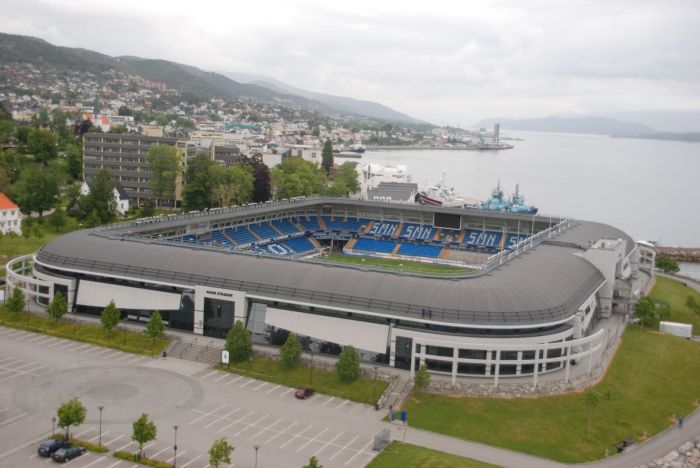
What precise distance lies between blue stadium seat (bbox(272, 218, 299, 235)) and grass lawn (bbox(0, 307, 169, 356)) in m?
43.1

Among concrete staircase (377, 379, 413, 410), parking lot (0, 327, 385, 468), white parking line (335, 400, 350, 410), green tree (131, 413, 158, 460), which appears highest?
green tree (131, 413, 158, 460)

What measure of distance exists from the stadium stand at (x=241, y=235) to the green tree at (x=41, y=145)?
62.9 m

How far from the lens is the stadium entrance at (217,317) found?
169ft

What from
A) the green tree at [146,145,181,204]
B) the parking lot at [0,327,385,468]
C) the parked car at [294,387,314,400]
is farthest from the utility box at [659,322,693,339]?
the green tree at [146,145,181,204]

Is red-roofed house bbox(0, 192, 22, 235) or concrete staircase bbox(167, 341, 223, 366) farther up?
red-roofed house bbox(0, 192, 22, 235)

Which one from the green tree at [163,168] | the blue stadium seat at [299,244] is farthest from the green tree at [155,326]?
the green tree at [163,168]

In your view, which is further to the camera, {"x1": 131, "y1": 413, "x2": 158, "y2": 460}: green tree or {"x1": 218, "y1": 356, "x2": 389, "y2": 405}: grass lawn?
{"x1": 218, "y1": 356, "x2": 389, "y2": 405}: grass lawn

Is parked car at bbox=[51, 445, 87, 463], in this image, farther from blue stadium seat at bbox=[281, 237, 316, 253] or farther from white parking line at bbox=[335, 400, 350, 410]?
blue stadium seat at bbox=[281, 237, 316, 253]

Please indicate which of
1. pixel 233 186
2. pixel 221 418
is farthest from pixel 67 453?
pixel 233 186

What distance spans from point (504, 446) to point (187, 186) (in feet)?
254

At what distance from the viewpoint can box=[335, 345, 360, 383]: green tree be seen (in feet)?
143

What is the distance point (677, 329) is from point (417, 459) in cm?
3649

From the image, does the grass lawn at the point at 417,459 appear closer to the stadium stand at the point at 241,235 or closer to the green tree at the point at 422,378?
the green tree at the point at 422,378

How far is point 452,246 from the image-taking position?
9381cm
